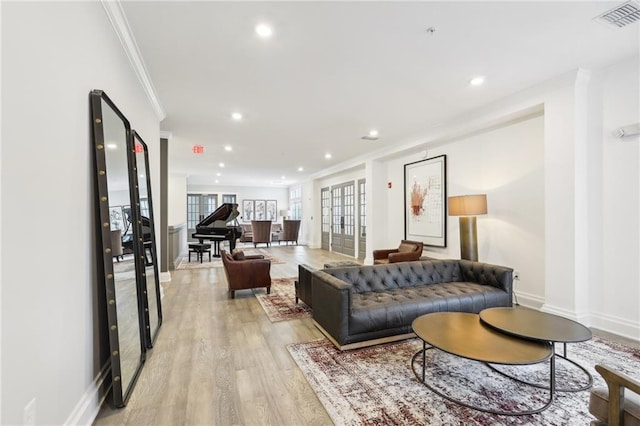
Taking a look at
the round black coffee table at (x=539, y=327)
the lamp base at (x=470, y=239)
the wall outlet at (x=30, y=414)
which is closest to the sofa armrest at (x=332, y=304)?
the round black coffee table at (x=539, y=327)

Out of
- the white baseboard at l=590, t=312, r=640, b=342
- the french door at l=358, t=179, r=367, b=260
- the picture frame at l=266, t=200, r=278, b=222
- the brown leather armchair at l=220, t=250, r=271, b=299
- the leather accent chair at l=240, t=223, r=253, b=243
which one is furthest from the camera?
the picture frame at l=266, t=200, r=278, b=222

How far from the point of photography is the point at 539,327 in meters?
2.29

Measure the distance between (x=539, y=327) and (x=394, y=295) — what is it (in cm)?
130

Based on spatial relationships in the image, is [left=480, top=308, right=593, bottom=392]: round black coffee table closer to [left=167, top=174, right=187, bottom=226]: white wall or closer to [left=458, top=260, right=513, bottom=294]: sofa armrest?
[left=458, top=260, right=513, bottom=294]: sofa armrest

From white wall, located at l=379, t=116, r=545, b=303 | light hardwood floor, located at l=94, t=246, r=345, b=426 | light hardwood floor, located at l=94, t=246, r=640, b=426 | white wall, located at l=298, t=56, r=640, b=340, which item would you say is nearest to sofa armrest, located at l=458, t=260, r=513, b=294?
white wall, located at l=298, t=56, r=640, b=340

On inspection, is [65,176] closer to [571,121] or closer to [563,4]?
[563,4]

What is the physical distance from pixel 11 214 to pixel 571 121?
4.66 m

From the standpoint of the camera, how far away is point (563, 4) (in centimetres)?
224

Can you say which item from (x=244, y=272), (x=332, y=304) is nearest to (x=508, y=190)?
(x=332, y=304)

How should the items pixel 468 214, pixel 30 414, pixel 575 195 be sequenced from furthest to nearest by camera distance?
pixel 468 214 < pixel 575 195 < pixel 30 414

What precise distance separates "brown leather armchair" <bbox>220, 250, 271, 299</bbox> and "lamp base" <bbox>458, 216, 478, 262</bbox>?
9.67ft

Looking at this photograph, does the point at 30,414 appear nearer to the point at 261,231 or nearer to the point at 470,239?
the point at 470,239

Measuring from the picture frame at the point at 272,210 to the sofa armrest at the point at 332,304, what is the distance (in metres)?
11.3

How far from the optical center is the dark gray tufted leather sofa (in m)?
2.82
